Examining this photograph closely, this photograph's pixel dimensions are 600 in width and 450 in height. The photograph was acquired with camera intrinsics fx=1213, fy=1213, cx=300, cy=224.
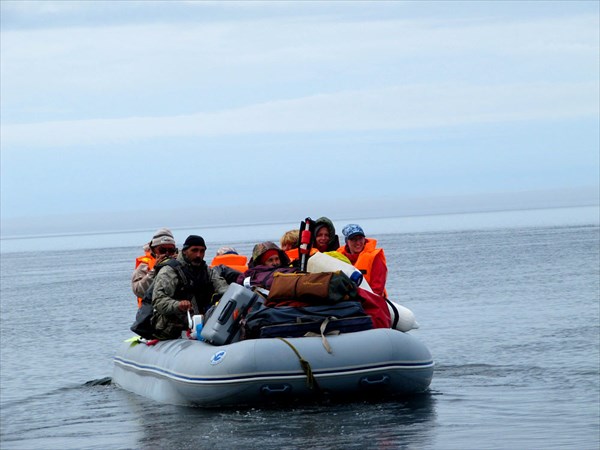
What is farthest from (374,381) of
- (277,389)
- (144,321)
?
(144,321)

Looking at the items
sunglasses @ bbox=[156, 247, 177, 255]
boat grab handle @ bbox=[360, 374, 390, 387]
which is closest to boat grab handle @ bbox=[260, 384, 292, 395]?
boat grab handle @ bbox=[360, 374, 390, 387]

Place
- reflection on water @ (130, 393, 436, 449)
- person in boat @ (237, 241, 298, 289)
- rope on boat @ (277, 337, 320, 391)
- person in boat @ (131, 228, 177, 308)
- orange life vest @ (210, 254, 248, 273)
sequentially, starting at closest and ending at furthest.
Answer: reflection on water @ (130, 393, 436, 449) < rope on boat @ (277, 337, 320, 391) < person in boat @ (237, 241, 298, 289) < person in boat @ (131, 228, 177, 308) < orange life vest @ (210, 254, 248, 273)

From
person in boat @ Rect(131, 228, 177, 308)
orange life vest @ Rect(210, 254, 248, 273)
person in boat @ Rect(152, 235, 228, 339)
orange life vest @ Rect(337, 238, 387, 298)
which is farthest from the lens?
orange life vest @ Rect(210, 254, 248, 273)

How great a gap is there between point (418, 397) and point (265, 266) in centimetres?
226

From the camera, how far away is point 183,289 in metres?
14.0

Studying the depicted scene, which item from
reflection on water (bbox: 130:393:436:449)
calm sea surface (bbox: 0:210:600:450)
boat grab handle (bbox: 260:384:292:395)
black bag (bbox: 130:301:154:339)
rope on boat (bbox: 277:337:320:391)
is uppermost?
black bag (bbox: 130:301:154:339)

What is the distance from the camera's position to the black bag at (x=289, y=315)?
41.8ft

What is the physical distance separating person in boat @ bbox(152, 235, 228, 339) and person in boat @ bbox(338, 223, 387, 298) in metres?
1.54

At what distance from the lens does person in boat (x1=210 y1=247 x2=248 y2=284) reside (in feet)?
47.6

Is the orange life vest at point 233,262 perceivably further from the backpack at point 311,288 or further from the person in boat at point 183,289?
the backpack at point 311,288

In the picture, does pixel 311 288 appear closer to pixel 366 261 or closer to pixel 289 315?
pixel 289 315

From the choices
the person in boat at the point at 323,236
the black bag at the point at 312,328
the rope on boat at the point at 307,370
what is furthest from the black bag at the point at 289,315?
the person in boat at the point at 323,236

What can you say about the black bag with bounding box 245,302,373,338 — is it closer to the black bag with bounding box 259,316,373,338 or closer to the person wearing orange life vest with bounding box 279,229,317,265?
the black bag with bounding box 259,316,373,338

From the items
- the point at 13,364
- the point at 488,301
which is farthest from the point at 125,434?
the point at 488,301
